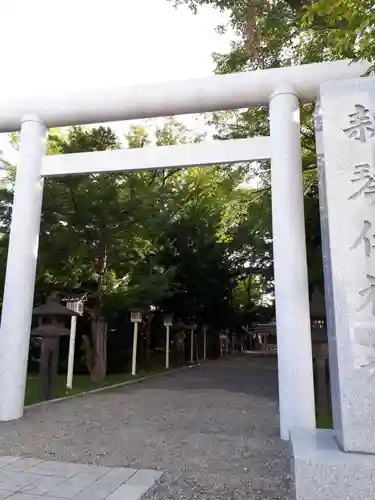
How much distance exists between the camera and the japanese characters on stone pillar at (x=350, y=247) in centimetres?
318

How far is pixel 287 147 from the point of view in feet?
17.8

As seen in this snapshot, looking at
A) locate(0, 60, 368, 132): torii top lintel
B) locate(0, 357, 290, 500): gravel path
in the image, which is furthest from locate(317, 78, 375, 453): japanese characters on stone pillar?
locate(0, 60, 368, 132): torii top lintel

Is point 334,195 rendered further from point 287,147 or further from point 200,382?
point 200,382

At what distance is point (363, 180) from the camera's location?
3.57 metres

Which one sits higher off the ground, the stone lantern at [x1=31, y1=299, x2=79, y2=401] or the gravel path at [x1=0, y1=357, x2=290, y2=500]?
the stone lantern at [x1=31, y1=299, x2=79, y2=401]

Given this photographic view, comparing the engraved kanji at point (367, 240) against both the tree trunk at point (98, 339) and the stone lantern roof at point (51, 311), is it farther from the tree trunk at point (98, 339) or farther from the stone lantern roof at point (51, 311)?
the tree trunk at point (98, 339)

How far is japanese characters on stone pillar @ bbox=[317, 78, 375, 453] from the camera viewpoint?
10.4 ft

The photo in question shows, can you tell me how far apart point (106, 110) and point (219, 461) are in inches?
189

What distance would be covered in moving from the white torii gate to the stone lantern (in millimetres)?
1826

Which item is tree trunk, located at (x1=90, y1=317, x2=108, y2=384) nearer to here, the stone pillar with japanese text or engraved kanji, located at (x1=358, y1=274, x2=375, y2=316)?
the stone pillar with japanese text

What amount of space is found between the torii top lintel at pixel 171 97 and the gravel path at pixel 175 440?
4303mm

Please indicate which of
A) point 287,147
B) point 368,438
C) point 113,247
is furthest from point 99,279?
point 368,438

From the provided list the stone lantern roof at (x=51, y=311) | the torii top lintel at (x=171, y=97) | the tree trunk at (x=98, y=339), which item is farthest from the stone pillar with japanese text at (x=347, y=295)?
the tree trunk at (x=98, y=339)

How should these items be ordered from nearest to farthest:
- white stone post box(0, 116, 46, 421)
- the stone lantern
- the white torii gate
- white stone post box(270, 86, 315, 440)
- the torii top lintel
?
white stone post box(270, 86, 315, 440)
the white torii gate
the torii top lintel
white stone post box(0, 116, 46, 421)
the stone lantern
